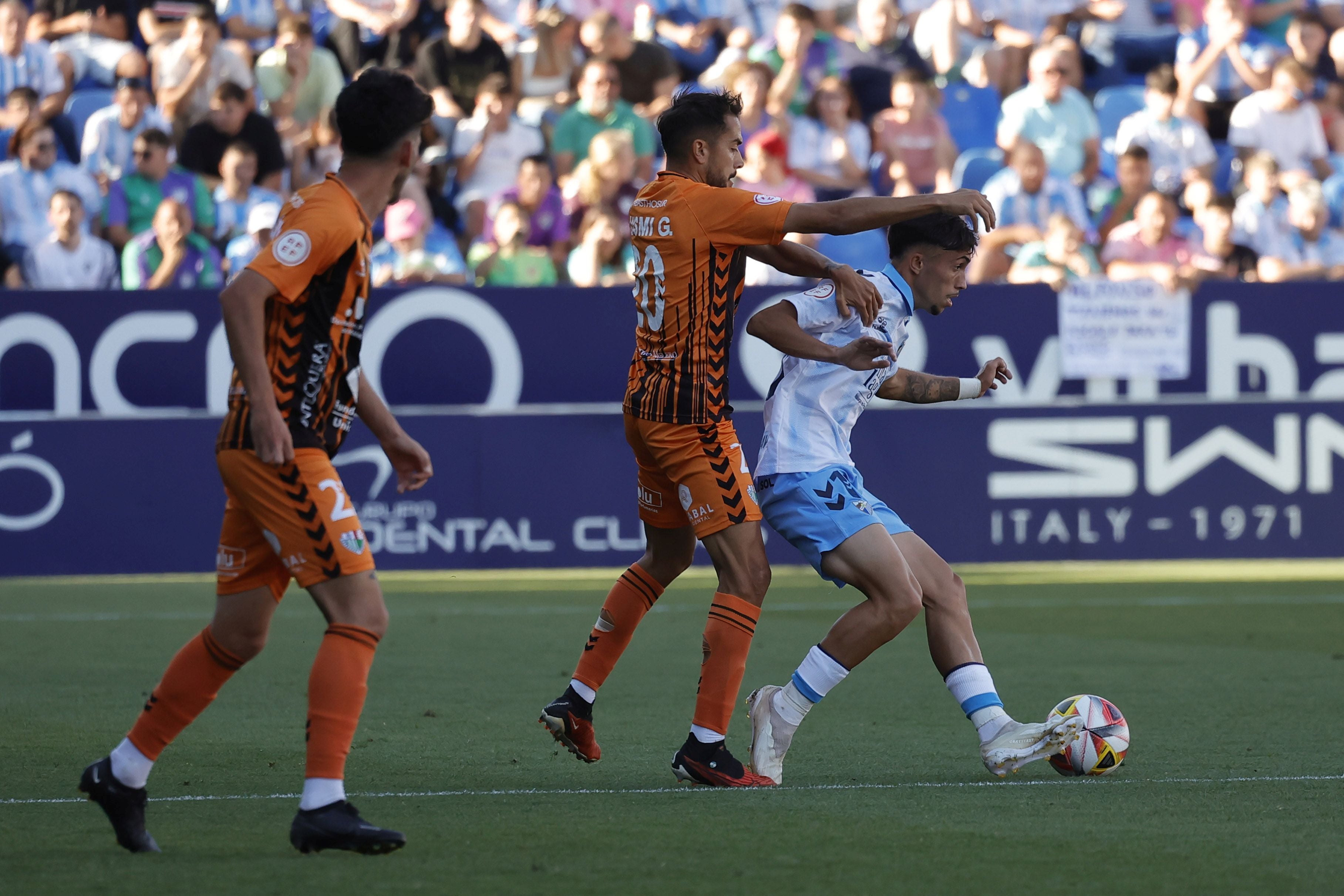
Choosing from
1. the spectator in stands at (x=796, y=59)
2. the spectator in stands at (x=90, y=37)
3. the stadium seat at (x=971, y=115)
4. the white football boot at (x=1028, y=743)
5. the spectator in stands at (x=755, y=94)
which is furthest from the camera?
the stadium seat at (x=971, y=115)

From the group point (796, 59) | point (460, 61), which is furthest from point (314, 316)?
point (796, 59)

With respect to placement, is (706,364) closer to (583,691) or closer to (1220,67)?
(583,691)

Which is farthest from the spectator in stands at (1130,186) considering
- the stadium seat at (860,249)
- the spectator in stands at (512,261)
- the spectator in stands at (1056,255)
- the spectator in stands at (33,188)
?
the spectator in stands at (33,188)

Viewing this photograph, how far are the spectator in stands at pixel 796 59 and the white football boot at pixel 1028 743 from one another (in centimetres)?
1026

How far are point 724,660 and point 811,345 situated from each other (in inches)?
38.5

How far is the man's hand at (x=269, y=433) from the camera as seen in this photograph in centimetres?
420

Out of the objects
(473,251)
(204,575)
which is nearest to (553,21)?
(473,251)

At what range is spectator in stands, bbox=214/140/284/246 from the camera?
1313cm

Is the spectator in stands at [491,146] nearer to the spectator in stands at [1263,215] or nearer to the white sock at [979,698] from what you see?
the spectator in stands at [1263,215]

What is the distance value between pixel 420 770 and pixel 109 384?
674 centimetres

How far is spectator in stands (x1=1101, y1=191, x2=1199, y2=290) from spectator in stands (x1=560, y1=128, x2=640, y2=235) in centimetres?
371

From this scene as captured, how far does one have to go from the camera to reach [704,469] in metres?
5.50

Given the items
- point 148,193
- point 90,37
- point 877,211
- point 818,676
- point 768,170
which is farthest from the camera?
point 90,37

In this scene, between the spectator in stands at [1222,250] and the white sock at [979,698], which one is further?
the spectator in stands at [1222,250]
